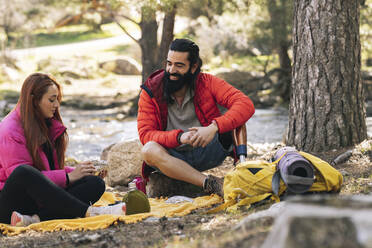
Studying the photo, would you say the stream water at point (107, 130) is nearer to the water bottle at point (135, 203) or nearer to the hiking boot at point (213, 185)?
the hiking boot at point (213, 185)

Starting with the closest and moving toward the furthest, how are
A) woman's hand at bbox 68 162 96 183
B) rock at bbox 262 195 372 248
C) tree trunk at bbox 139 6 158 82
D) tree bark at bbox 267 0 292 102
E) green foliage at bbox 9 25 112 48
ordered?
1. rock at bbox 262 195 372 248
2. woman's hand at bbox 68 162 96 183
3. tree trunk at bbox 139 6 158 82
4. tree bark at bbox 267 0 292 102
5. green foliage at bbox 9 25 112 48

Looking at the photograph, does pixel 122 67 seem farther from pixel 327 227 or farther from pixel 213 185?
pixel 327 227

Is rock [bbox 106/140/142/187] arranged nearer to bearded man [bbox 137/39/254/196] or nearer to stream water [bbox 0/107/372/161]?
bearded man [bbox 137/39/254/196]

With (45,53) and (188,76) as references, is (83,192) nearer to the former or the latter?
(188,76)

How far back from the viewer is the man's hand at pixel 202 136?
12.9ft

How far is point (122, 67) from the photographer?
67.0 feet

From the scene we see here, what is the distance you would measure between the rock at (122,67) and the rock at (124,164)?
49.2ft

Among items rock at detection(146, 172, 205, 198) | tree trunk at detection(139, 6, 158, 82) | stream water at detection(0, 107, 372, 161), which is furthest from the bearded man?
tree trunk at detection(139, 6, 158, 82)

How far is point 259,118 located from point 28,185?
9512 millimetres

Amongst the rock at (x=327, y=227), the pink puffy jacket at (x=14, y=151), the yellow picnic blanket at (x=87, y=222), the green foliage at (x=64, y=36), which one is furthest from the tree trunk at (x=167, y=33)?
the green foliage at (x=64, y=36)

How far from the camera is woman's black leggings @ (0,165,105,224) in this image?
10.9 ft

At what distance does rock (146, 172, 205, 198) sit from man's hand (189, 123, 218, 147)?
0.63 m

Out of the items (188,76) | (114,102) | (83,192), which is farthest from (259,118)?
(83,192)

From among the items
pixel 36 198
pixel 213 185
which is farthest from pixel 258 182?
pixel 36 198
